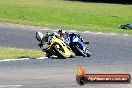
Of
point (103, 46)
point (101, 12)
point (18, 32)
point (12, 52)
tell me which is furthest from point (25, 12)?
point (12, 52)

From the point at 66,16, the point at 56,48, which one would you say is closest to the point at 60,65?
the point at 56,48

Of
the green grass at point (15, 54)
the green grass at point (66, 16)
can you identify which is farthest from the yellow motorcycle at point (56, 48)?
the green grass at point (66, 16)

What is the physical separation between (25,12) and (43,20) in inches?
130

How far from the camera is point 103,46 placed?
82.9ft

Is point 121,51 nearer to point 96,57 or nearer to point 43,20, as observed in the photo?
point 96,57

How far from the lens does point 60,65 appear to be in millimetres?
17219

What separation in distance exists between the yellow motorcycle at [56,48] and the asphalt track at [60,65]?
42 centimetres

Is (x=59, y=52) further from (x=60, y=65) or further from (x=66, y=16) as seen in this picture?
(x=66, y=16)

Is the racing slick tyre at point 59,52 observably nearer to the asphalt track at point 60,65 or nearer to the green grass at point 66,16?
the asphalt track at point 60,65

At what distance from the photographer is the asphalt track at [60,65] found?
13.0 meters

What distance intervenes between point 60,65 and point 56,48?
2326mm

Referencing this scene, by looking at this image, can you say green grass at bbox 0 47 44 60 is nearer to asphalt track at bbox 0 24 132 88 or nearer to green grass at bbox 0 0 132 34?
asphalt track at bbox 0 24 132 88

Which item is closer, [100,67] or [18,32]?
[100,67]

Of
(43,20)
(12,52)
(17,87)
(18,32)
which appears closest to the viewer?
(17,87)
